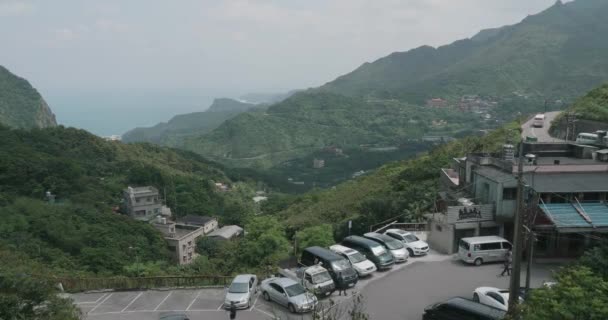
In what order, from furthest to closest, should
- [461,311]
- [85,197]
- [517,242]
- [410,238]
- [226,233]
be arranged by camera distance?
[226,233], [85,197], [410,238], [461,311], [517,242]

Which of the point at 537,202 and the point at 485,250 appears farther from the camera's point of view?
the point at 485,250

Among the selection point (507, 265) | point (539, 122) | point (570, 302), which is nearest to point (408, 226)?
point (507, 265)

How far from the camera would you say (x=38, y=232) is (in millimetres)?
37938

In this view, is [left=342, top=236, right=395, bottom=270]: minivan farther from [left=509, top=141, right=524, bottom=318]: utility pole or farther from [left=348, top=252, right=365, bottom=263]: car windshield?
[left=509, top=141, right=524, bottom=318]: utility pole

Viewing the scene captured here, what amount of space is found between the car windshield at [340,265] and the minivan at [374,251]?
1.74 m

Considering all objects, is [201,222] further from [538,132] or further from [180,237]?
[538,132]

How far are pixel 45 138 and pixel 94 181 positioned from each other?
55.7ft

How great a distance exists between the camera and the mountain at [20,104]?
11103cm

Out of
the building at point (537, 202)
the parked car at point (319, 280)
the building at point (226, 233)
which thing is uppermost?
the building at point (537, 202)

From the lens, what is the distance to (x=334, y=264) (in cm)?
1669

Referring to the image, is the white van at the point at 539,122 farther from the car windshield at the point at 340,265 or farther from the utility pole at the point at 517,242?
the utility pole at the point at 517,242

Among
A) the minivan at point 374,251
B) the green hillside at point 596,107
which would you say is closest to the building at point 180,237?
the minivan at point 374,251

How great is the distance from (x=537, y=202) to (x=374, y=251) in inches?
238

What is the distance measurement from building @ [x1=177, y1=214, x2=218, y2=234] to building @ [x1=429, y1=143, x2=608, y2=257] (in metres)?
34.9
